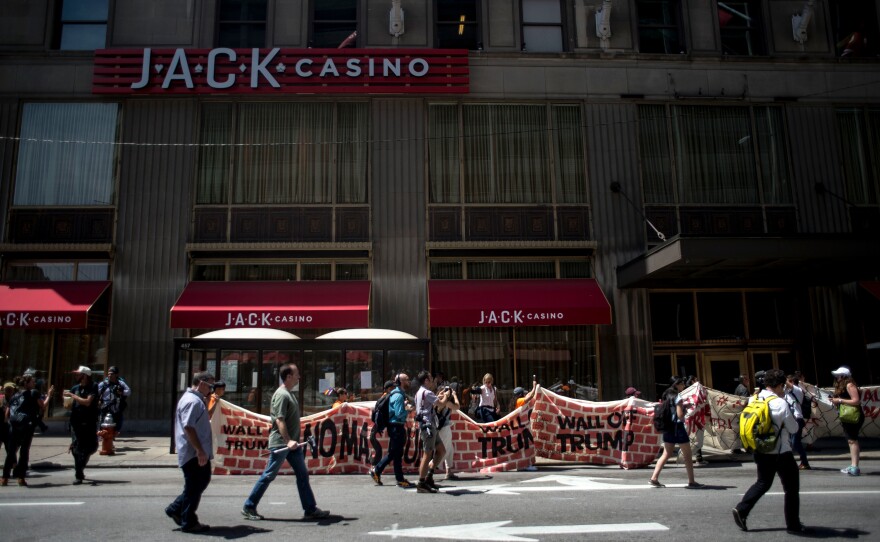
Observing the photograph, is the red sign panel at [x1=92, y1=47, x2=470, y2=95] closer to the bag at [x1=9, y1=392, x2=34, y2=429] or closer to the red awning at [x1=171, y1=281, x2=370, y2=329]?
the red awning at [x1=171, y1=281, x2=370, y2=329]

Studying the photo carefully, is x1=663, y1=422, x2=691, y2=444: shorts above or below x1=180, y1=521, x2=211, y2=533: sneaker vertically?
above

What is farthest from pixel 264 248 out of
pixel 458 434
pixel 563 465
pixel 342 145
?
pixel 563 465

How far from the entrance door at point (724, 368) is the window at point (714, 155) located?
458 centimetres

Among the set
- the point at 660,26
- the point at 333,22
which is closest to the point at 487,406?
the point at 333,22

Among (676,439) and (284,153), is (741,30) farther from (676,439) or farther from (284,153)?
(676,439)

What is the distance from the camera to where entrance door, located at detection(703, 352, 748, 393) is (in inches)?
747

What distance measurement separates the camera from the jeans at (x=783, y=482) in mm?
6539

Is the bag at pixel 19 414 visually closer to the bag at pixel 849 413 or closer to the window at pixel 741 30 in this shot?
the bag at pixel 849 413

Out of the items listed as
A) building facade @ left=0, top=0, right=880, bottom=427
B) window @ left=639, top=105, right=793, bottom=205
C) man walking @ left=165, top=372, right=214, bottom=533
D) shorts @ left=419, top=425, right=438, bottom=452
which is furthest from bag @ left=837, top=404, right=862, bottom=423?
window @ left=639, top=105, right=793, bottom=205

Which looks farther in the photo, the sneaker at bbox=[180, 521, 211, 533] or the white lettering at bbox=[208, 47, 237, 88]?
the white lettering at bbox=[208, 47, 237, 88]

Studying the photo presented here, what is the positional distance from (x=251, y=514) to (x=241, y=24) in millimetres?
16754

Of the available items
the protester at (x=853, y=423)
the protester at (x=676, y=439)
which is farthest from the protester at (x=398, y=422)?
the protester at (x=853, y=423)

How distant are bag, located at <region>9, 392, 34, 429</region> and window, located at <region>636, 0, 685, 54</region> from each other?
1883 cm

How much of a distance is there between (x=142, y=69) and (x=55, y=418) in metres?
10.0
